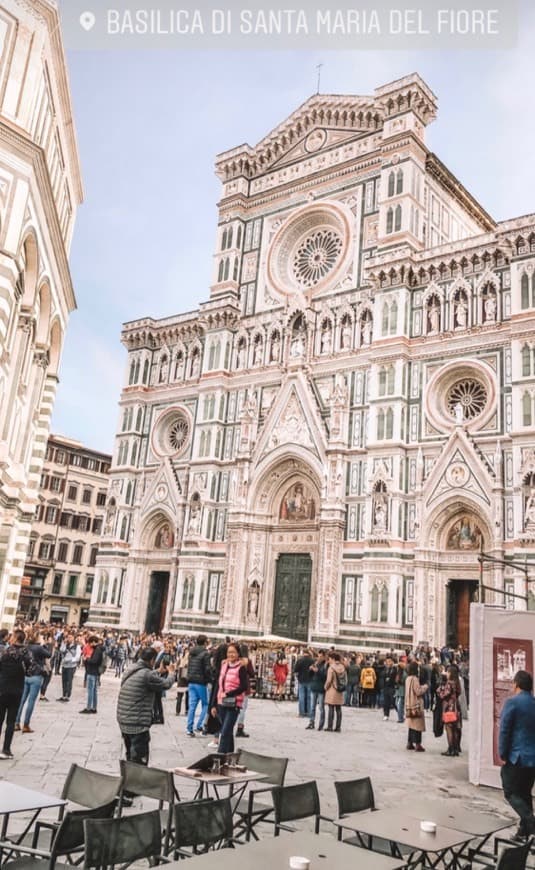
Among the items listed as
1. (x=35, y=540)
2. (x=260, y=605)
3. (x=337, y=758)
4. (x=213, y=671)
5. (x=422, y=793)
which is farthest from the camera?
(x=35, y=540)

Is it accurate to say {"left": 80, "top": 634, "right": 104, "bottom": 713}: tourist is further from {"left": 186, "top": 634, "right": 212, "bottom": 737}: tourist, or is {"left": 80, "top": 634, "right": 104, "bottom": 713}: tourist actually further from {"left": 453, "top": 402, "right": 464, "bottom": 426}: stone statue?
{"left": 453, "top": 402, "right": 464, "bottom": 426}: stone statue

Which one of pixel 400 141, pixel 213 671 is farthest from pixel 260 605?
pixel 400 141

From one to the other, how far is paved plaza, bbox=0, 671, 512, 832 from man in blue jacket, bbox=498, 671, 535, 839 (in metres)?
1.29

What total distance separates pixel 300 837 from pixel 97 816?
1382 mm

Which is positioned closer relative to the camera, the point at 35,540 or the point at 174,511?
the point at 174,511

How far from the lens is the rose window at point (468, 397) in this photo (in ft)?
91.7

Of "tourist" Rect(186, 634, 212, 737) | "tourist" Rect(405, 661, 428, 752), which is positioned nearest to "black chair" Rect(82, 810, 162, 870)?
"tourist" Rect(186, 634, 212, 737)

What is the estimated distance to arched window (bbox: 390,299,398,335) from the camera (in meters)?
30.2

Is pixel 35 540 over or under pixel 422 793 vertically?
over

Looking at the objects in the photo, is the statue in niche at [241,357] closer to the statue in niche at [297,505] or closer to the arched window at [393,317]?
the statue in niche at [297,505]

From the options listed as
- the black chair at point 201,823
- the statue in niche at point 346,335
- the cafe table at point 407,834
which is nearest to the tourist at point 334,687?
the cafe table at point 407,834

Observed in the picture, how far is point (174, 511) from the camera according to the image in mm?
35406

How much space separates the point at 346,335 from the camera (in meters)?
32.2

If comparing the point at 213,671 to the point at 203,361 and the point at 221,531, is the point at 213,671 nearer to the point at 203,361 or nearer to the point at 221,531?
the point at 221,531
